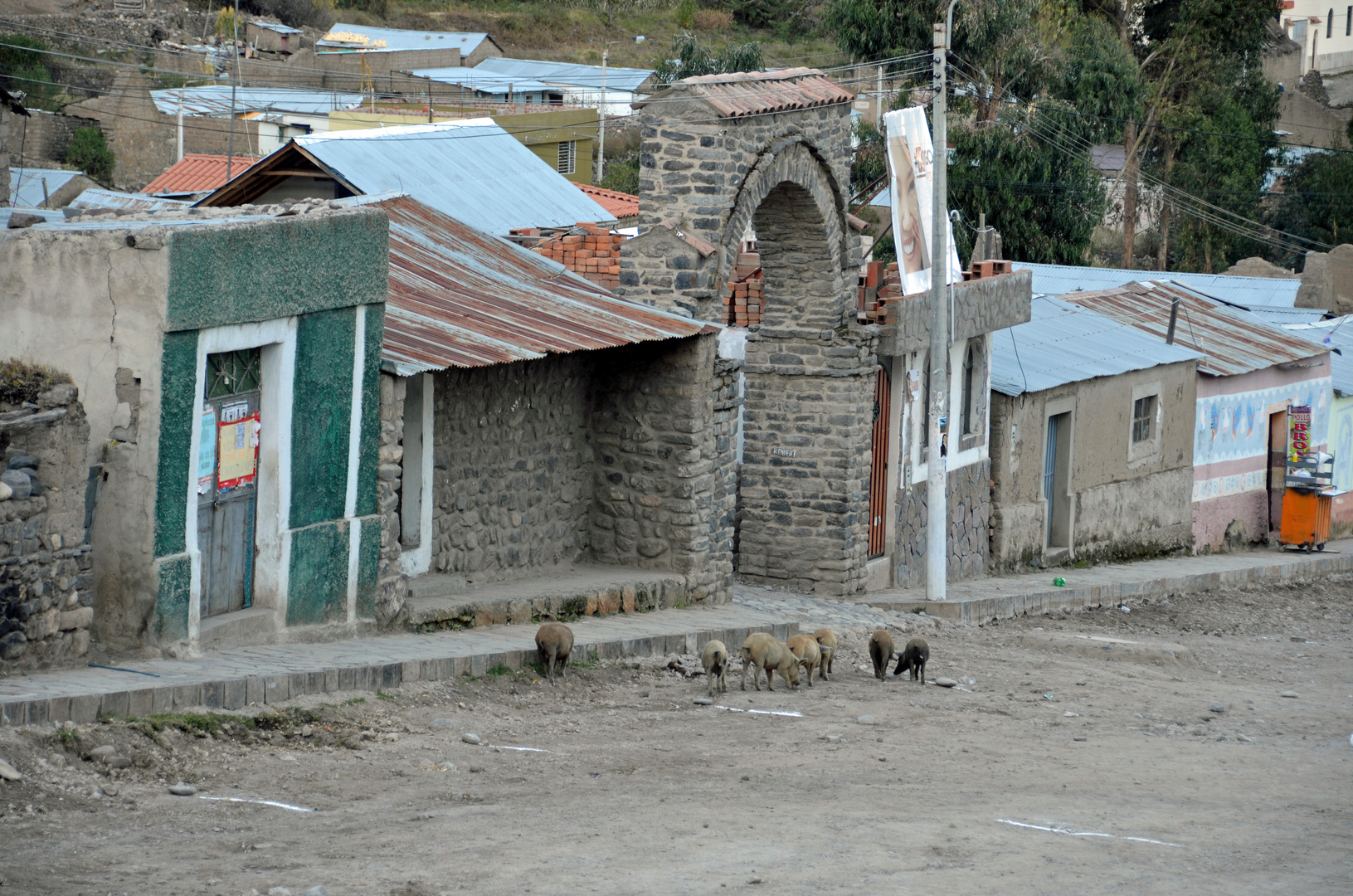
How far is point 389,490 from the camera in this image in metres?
10.7

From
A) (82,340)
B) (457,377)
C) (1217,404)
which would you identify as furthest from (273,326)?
(1217,404)

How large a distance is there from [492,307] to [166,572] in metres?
4.05

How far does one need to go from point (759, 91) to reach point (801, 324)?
9.46 feet

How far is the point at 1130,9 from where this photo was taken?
44.9m

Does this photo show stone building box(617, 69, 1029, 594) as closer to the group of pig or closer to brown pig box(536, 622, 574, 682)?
the group of pig

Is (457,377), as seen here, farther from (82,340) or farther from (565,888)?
(565,888)

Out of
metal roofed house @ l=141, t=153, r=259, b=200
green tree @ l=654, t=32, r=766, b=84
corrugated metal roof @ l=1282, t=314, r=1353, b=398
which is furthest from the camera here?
green tree @ l=654, t=32, r=766, b=84

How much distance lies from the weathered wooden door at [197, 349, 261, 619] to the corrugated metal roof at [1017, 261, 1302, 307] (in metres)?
22.9

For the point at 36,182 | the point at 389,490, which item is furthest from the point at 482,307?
the point at 36,182

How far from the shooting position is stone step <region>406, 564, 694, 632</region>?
37.8ft

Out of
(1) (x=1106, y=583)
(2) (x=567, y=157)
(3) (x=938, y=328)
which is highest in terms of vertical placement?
(2) (x=567, y=157)

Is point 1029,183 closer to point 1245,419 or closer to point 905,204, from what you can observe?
point 1245,419

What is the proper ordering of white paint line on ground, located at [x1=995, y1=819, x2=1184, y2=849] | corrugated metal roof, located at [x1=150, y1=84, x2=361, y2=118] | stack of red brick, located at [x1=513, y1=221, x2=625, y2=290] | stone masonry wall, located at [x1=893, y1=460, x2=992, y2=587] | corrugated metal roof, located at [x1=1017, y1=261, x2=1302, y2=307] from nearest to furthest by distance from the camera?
white paint line on ground, located at [x1=995, y1=819, x2=1184, y2=849]
stack of red brick, located at [x1=513, y1=221, x2=625, y2=290]
stone masonry wall, located at [x1=893, y1=460, x2=992, y2=587]
corrugated metal roof, located at [x1=1017, y1=261, x2=1302, y2=307]
corrugated metal roof, located at [x1=150, y1=84, x2=361, y2=118]

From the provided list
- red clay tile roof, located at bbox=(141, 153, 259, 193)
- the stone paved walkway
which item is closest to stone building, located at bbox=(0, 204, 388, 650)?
the stone paved walkway
